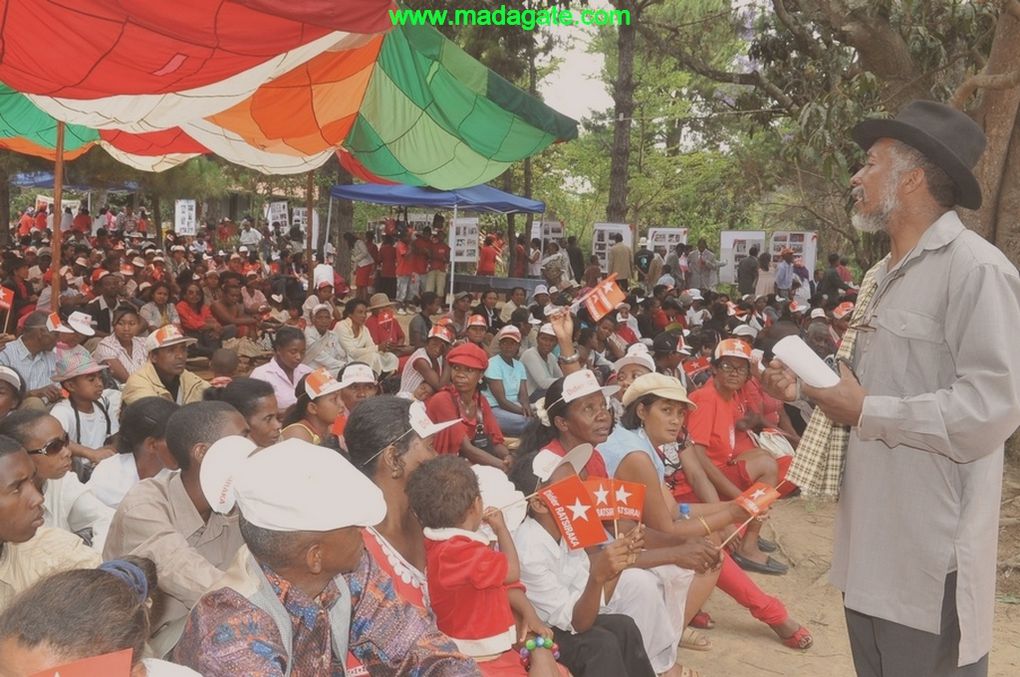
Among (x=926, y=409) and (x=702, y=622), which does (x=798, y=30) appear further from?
(x=926, y=409)

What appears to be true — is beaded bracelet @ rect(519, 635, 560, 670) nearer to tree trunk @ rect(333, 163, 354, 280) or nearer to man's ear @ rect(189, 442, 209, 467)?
man's ear @ rect(189, 442, 209, 467)

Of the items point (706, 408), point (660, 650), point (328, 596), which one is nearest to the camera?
point (328, 596)

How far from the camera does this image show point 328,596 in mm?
2080

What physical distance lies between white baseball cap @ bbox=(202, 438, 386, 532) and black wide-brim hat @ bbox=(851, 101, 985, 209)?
1564mm

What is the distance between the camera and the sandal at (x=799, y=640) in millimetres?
4598

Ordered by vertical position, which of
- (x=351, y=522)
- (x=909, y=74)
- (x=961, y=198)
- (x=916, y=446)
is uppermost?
(x=909, y=74)

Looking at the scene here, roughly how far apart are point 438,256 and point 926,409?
1557cm

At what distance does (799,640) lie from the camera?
4.60 meters

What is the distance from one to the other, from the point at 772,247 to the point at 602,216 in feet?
40.0

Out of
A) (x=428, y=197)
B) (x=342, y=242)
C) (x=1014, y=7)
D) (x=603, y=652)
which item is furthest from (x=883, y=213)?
(x=342, y=242)

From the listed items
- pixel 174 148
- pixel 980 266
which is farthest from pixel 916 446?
pixel 174 148

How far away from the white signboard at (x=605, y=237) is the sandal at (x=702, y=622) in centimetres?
1328

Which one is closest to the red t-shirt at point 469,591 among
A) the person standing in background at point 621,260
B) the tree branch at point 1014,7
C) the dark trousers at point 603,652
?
the dark trousers at point 603,652

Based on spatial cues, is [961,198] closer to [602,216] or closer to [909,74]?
[909,74]
